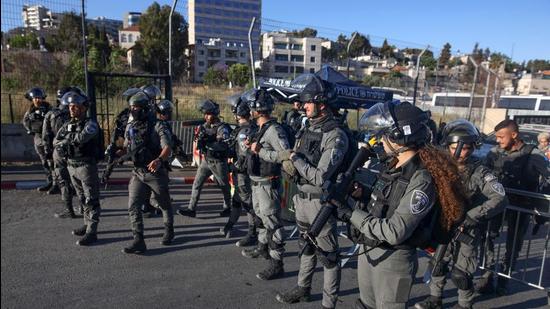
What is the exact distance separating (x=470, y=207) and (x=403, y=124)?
65.1 inches

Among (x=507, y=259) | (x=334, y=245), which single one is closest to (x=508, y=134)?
(x=507, y=259)

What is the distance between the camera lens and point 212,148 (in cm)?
605

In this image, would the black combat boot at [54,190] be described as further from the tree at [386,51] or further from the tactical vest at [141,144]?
the tree at [386,51]

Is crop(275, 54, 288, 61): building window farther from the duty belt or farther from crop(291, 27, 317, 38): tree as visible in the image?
the duty belt

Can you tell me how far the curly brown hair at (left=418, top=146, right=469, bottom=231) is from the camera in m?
2.41

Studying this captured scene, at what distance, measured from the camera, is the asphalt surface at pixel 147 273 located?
390cm

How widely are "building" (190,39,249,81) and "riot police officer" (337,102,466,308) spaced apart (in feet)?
28.3

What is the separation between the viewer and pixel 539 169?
14.5ft

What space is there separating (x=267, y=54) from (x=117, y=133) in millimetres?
6159

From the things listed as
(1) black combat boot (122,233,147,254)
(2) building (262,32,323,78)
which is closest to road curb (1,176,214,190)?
(1) black combat boot (122,233,147,254)

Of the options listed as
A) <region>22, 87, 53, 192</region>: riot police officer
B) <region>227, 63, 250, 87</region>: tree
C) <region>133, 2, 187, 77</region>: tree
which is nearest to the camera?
<region>22, 87, 53, 192</region>: riot police officer

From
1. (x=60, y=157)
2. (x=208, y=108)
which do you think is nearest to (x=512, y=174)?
(x=208, y=108)

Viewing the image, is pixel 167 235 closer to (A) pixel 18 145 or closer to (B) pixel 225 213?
(B) pixel 225 213

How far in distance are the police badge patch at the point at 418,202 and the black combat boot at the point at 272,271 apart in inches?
96.9
